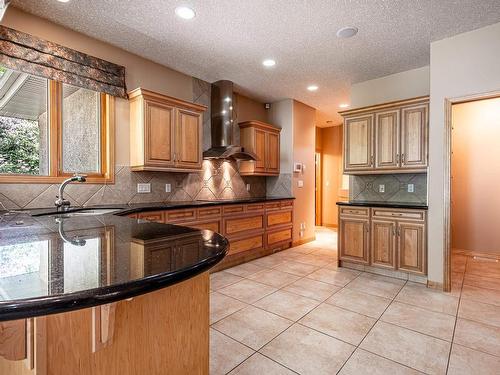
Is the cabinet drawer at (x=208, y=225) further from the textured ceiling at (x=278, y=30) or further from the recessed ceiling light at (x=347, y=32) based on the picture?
the recessed ceiling light at (x=347, y=32)

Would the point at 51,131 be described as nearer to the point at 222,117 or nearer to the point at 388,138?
the point at 222,117

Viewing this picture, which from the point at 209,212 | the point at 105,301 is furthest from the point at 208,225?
the point at 105,301

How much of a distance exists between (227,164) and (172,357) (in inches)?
149

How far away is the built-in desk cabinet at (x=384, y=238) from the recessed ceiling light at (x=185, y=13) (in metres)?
2.97

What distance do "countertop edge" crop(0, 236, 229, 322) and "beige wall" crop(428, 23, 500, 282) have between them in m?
3.24

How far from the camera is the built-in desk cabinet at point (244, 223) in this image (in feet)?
10.6

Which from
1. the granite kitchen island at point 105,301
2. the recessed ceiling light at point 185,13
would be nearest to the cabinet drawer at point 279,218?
the recessed ceiling light at point 185,13

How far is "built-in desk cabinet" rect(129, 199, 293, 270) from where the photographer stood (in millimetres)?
3224

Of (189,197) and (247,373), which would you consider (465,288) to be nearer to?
(247,373)

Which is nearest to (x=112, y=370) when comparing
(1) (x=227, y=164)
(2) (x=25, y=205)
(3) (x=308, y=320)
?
(3) (x=308, y=320)

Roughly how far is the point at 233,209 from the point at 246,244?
0.61 meters

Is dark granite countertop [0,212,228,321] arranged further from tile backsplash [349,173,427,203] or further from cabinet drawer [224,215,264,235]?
tile backsplash [349,173,427,203]

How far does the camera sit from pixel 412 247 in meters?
3.21

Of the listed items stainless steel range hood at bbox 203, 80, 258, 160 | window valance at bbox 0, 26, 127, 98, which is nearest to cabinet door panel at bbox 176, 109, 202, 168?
stainless steel range hood at bbox 203, 80, 258, 160
